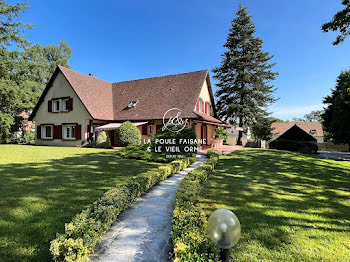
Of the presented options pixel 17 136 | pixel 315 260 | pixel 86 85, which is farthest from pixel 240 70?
pixel 17 136

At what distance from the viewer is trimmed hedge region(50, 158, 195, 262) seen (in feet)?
9.59

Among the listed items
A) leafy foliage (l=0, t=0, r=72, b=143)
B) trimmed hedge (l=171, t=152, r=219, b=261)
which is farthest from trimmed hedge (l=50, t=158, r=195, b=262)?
leafy foliage (l=0, t=0, r=72, b=143)

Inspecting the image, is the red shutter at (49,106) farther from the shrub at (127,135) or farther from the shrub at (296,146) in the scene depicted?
the shrub at (296,146)

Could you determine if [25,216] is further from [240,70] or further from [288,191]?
[240,70]

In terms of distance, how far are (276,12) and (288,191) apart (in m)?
13.2

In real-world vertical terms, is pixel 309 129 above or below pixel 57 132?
above

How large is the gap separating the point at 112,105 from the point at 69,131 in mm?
6708

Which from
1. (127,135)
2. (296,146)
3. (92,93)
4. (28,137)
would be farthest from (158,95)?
(28,137)

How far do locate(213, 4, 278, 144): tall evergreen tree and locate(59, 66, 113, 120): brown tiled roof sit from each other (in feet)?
62.4

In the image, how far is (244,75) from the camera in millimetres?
30297

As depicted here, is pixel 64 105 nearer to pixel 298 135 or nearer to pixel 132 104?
pixel 132 104

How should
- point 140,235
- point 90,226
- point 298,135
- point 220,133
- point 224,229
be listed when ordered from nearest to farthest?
point 224,229
point 90,226
point 140,235
point 298,135
point 220,133

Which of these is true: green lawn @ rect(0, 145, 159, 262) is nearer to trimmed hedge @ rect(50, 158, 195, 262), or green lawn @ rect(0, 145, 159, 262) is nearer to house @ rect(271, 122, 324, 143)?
trimmed hedge @ rect(50, 158, 195, 262)

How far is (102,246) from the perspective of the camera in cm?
362
